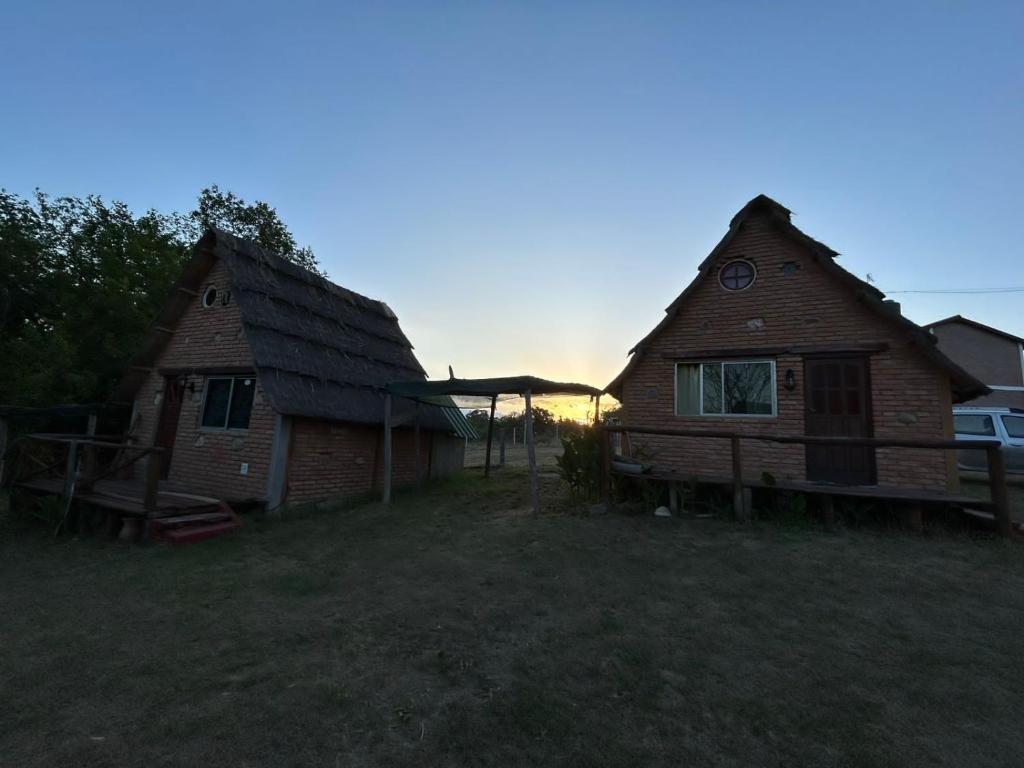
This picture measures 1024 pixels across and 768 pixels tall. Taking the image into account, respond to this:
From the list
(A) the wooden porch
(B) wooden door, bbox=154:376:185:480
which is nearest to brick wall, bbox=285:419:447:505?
(A) the wooden porch

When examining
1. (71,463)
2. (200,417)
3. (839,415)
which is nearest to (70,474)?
(71,463)

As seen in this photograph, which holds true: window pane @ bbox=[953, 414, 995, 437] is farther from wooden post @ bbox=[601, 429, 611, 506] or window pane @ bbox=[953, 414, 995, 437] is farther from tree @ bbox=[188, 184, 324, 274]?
tree @ bbox=[188, 184, 324, 274]

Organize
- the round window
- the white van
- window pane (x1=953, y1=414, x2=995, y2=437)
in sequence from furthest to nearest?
window pane (x1=953, y1=414, x2=995, y2=437) < the white van < the round window

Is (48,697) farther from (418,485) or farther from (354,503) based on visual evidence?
(418,485)

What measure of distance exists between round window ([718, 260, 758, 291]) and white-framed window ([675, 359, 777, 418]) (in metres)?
1.69

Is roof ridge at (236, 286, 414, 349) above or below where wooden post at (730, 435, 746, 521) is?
above

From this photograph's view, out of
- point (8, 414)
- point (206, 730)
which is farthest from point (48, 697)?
point (8, 414)

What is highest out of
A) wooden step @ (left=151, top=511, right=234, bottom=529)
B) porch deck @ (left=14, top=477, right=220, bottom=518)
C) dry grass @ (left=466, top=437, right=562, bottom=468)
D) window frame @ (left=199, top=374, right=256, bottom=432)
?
window frame @ (left=199, top=374, right=256, bottom=432)

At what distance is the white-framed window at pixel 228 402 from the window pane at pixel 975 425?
1903 cm

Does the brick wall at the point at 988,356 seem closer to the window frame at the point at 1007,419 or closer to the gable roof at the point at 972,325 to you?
the gable roof at the point at 972,325

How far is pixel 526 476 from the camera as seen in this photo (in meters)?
15.7

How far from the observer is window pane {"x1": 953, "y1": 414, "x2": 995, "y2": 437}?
12.9 metres

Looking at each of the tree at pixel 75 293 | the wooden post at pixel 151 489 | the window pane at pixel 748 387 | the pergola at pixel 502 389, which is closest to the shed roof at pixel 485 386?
the pergola at pixel 502 389

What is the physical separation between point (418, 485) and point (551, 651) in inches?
396
